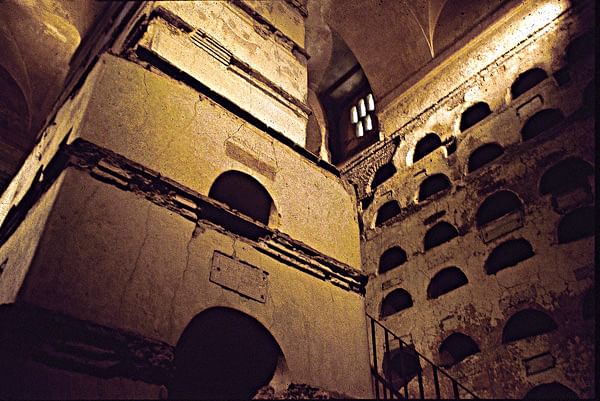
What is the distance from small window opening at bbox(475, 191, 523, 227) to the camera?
10.4 metres

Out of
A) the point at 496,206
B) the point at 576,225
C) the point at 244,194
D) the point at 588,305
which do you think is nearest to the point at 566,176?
the point at 576,225

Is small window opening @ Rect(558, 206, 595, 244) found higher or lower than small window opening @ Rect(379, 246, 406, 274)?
lower

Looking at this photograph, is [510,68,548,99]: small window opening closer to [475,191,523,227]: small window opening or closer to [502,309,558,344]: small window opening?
[475,191,523,227]: small window opening

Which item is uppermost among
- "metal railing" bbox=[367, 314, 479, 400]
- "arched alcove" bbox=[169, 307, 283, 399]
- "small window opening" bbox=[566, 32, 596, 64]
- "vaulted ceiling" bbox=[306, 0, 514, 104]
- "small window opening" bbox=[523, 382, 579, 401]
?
"vaulted ceiling" bbox=[306, 0, 514, 104]

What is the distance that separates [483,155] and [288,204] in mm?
6911

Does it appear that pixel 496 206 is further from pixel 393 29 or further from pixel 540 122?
pixel 393 29

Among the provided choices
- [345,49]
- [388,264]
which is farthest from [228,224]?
[345,49]

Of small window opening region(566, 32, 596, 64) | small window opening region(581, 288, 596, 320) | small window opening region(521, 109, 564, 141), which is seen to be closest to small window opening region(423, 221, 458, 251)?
small window opening region(521, 109, 564, 141)

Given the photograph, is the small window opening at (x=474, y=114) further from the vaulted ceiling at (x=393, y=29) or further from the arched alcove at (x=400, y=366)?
the arched alcove at (x=400, y=366)

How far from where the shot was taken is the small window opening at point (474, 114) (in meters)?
12.0

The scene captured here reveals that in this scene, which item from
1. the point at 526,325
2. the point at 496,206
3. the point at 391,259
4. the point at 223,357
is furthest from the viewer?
the point at 391,259

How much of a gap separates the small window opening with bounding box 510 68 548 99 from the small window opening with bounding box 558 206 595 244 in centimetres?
Result: 349

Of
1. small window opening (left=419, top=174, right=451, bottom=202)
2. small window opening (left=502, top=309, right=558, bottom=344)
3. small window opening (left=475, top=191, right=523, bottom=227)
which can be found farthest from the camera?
small window opening (left=419, top=174, right=451, bottom=202)

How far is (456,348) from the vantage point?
9961mm
